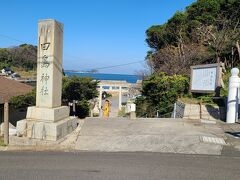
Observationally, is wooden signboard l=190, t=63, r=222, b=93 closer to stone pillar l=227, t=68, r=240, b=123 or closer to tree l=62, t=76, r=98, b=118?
stone pillar l=227, t=68, r=240, b=123

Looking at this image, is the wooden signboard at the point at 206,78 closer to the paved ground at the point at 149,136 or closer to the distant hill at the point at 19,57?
the paved ground at the point at 149,136

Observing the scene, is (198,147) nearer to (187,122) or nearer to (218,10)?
(187,122)

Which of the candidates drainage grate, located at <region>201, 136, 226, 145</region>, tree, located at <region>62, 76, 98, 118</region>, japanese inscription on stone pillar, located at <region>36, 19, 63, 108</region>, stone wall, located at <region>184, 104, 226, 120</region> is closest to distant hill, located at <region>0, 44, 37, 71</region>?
tree, located at <region>62, 76, 98, 118</region>

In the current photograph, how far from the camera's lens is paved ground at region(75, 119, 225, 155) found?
8.88 meters

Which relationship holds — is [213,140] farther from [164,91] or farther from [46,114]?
[164,91]

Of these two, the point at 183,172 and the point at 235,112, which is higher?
the point at 235,112

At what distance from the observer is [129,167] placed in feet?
22.6

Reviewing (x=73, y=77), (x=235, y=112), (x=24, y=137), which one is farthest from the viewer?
(x=73, y=77)

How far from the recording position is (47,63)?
33.8ft

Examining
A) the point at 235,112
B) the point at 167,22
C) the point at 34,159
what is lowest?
the point at 34,159

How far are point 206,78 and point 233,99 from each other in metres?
3.23

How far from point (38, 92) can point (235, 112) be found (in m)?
6.86

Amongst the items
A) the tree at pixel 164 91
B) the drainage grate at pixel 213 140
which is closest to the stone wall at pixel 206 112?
the tree at pixel 164 91

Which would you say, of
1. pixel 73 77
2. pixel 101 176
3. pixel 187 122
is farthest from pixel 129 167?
pixel 73 77
